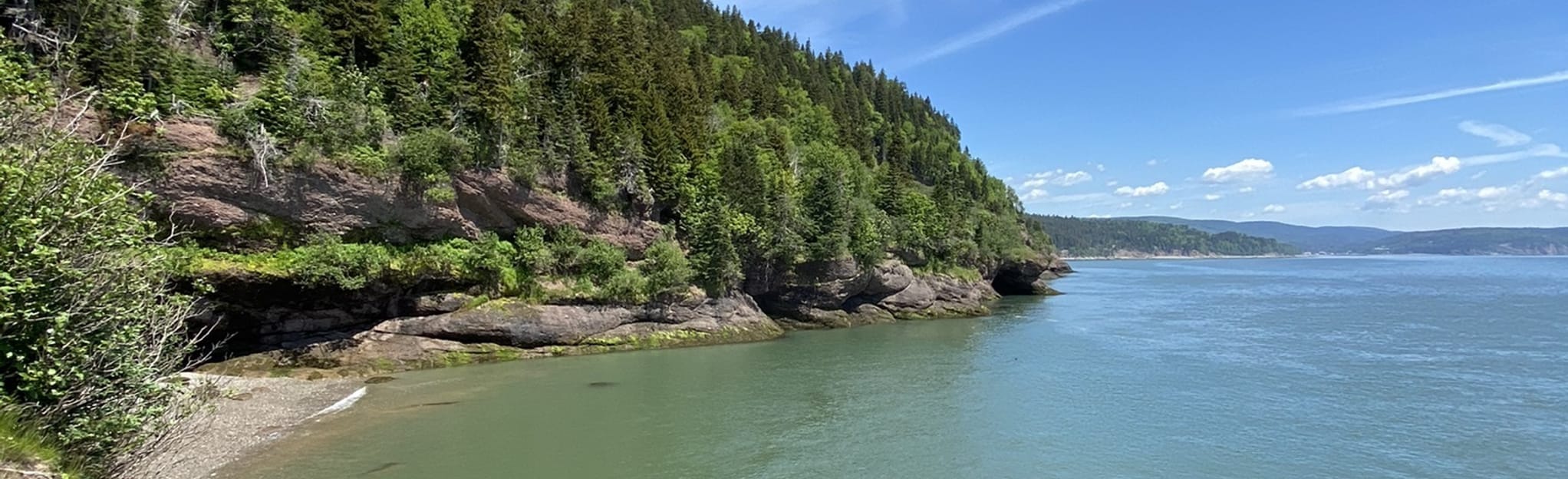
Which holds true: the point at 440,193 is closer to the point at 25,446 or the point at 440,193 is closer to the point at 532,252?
the point at 532,252

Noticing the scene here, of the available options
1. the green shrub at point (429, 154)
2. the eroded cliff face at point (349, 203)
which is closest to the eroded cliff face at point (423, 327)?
the eroded cliff face at point (349, 203)

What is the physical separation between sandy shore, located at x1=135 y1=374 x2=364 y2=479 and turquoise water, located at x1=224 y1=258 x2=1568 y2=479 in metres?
0.89

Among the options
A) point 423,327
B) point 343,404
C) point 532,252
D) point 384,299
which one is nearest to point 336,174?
point 384,299

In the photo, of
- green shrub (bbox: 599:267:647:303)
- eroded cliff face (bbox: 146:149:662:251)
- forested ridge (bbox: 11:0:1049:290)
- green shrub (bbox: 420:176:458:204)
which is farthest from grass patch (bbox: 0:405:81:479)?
green shrub (bbox: 599:267:647:303)

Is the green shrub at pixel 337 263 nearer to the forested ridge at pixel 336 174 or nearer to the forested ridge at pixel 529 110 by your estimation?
the forested ridge at pixel 336 174

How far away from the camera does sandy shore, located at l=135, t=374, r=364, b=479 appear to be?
1669 cm

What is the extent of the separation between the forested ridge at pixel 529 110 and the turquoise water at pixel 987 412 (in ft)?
28.5

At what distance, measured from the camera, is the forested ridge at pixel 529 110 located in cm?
2638

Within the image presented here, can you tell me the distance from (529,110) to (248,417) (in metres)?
19.4

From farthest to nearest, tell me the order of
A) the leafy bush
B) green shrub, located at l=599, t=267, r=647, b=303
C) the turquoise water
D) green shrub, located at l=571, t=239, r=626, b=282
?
green shrub, located at l=599, t=267, r=647, b=303 < green shrub, located at l=571, t=239, r=626, b=282 < the turquoise water < the leafy bush

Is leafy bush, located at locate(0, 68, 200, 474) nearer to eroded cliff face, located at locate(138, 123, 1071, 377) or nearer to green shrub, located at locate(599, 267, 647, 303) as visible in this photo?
eroded cliff face, located at locate(138, 123, 1071, 377)

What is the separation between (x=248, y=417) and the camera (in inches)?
830

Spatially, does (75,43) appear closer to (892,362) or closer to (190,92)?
(190,92)

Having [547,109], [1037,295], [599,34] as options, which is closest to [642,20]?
[599,34]
